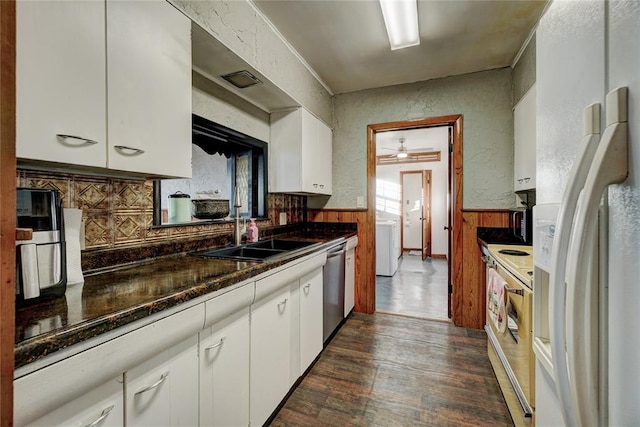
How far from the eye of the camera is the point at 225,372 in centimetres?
115

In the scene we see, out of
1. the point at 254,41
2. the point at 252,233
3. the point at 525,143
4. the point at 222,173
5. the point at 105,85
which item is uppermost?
the point at 254,41

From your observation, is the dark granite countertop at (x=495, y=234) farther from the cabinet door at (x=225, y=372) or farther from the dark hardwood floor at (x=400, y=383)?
the cabinet door at (x=225, y=372)

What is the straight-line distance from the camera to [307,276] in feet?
6.27

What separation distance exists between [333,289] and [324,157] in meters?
1.42

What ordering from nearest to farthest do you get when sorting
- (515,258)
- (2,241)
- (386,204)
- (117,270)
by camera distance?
1. (2,241)
2. (117,270)
3. (515,258)
4. (386,204)

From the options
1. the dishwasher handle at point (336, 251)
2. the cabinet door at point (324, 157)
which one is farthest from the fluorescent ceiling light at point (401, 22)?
the dishwasher handle at point (336, 251)

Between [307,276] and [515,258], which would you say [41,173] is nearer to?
[307,276]

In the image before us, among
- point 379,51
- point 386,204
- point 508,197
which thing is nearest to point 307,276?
point 379,51

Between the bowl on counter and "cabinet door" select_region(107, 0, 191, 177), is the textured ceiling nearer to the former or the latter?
"cabinet door" select_region(107, 0, 191, 177)

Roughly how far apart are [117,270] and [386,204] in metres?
6.46

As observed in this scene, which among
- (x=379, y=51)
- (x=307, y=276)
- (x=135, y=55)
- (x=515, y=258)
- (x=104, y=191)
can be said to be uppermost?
(x=379, y=51)

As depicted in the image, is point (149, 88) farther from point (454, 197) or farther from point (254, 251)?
point (454, 197)

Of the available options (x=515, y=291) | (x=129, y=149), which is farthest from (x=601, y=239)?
(x=129, y=149)

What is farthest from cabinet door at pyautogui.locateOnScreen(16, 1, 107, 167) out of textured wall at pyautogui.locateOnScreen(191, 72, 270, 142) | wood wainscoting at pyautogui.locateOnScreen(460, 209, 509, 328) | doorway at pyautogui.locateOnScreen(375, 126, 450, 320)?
doorway at pyautogui.locateOnScreen(375, 126, 450, 320)
